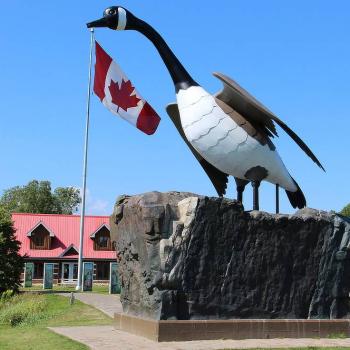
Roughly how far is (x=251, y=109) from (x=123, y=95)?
445 cm

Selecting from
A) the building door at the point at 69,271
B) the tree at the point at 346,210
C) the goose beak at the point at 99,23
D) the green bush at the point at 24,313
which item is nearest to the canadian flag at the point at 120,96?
the goose beak at the point at 99,23

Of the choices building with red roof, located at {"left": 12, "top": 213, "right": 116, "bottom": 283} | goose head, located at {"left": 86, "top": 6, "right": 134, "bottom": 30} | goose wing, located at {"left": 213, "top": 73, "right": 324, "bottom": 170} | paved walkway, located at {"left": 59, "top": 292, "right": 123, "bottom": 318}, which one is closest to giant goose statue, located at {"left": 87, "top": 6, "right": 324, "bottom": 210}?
goose wing, located at {"left": 213, "top": 73, "right": 324, "bottom": 170}

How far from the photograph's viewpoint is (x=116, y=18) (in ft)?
40.0

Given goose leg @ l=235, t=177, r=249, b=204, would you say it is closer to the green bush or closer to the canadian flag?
the canadian flag

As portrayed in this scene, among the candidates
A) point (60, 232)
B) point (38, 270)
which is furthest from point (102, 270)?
point (38, 270)

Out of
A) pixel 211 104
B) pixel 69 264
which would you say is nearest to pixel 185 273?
pixel 211 104

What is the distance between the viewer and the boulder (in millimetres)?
9836

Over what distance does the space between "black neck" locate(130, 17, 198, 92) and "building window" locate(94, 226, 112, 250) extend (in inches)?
1012

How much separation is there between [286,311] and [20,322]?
8324 millimetres

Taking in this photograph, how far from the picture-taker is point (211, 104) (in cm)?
1079

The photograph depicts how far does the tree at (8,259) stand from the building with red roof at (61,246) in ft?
34.2

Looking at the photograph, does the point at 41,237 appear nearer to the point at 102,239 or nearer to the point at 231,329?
the point at 102,239

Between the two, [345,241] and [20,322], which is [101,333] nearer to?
[345,241]

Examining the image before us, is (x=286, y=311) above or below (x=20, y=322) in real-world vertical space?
above
